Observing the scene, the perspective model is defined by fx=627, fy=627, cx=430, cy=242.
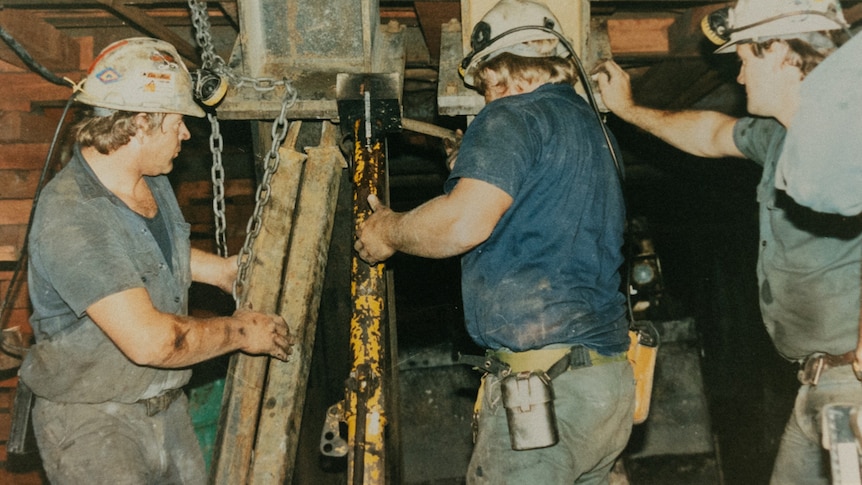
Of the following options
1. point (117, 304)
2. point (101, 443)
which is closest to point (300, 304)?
point (117, 304)

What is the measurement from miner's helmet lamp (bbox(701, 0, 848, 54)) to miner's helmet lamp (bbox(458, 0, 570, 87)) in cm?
72

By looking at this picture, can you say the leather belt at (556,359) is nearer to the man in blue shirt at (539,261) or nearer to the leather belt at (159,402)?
the man in blue shirt at (539,261)

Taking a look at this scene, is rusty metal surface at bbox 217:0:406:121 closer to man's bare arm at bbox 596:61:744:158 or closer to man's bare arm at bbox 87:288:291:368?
man's bare arm at bbox 596:61:744:158

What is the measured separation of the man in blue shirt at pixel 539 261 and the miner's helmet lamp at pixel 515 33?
231mm

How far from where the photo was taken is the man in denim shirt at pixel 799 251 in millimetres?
2430

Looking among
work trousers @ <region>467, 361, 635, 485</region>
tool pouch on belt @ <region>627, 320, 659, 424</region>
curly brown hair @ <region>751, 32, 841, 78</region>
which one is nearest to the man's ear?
work trousers @ <region>467, 361, 635, 485</region>

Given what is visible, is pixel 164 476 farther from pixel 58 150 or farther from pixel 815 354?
pixel 58 150

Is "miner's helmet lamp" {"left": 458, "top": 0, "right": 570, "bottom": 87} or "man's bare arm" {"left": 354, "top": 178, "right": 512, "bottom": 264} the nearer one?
"man's bare arm" {"left": 354, "top": 178, "right": 512, "bottom": 264}

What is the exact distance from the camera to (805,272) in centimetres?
249

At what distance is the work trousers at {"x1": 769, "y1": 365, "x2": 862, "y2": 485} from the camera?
243 cm

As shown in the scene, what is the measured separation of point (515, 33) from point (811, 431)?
201 cm

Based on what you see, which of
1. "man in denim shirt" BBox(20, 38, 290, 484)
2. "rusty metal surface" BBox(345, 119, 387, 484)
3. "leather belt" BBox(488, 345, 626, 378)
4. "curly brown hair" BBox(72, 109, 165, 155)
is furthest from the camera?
"curly brown hair" BBox(72, 109, 165, 155)

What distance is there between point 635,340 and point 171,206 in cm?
213

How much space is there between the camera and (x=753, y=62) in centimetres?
259
